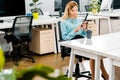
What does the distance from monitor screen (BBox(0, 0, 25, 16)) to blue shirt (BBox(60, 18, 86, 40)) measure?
176 centimetres

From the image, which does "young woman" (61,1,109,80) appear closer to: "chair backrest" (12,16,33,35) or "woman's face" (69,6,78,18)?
"woman's face" (69,6,78,18)

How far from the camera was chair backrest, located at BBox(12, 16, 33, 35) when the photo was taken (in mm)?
4239

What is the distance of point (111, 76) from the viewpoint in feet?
7.26

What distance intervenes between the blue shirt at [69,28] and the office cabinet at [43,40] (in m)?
1.42

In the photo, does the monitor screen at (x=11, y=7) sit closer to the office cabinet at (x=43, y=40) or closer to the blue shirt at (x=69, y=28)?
the office cabinet at (x=43, y=40)

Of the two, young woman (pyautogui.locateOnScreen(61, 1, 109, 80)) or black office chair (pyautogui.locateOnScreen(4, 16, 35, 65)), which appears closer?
young woman (pyautogui.locateOnScreen(61, 1, 109, 80))

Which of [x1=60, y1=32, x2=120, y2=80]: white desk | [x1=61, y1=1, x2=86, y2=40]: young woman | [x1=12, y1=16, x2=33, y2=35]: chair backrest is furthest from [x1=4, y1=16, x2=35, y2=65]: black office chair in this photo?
[x1=60, y1=32, x2=120, y2=80]: white desk

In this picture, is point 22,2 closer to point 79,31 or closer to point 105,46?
point 79,31

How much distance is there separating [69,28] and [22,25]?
1217mm

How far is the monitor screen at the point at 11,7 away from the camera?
478cm

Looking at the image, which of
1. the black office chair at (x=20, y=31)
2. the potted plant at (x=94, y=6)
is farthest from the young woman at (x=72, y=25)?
the potted plant at (x=94, y=6)

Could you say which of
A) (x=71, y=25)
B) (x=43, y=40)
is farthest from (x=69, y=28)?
(x=43, y=40)

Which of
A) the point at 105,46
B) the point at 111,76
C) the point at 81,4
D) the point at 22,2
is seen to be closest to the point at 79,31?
the point at 105,46

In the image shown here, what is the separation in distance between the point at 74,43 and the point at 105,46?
37 cm
